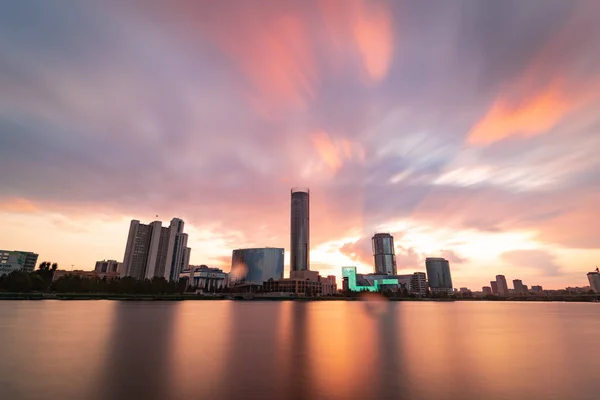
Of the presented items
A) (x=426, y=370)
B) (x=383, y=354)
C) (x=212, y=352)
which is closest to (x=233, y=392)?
(x=212, y=352)

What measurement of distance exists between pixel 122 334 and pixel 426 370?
152 ft

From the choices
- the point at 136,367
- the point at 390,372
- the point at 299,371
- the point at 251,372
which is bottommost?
the point at 390,372

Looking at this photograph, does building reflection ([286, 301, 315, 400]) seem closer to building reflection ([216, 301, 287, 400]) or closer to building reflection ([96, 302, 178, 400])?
building reflection ([216, 301, 287, 400])

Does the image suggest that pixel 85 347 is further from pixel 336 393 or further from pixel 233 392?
pixel 336 393

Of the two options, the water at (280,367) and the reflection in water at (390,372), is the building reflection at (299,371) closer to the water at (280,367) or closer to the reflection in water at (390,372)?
the water at (280,367)

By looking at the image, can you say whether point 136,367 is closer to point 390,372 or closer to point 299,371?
point 299,371

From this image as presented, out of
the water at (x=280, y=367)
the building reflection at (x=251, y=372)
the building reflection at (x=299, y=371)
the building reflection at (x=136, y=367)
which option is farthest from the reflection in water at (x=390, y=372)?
the building reflection at (x=136, y=367)

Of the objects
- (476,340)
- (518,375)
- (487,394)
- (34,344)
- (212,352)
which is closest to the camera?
(487,394)

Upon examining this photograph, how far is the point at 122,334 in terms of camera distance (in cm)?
4891

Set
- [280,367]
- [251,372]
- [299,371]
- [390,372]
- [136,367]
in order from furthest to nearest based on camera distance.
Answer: [280,367] < [390,372] < [299,371] < [136,367] < [251,372]

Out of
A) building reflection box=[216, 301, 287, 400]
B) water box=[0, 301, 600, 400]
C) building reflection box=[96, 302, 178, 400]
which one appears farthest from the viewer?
water box=[0, 301, 600, 400]

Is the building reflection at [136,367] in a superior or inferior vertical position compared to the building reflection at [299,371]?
superior

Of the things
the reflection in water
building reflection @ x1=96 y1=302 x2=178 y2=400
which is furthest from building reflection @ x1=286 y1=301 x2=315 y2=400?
building reflection @ x1=96 y1=302 x2=178 y2=400

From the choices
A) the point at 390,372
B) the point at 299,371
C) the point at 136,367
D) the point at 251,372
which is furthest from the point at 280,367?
the point at 136,367
